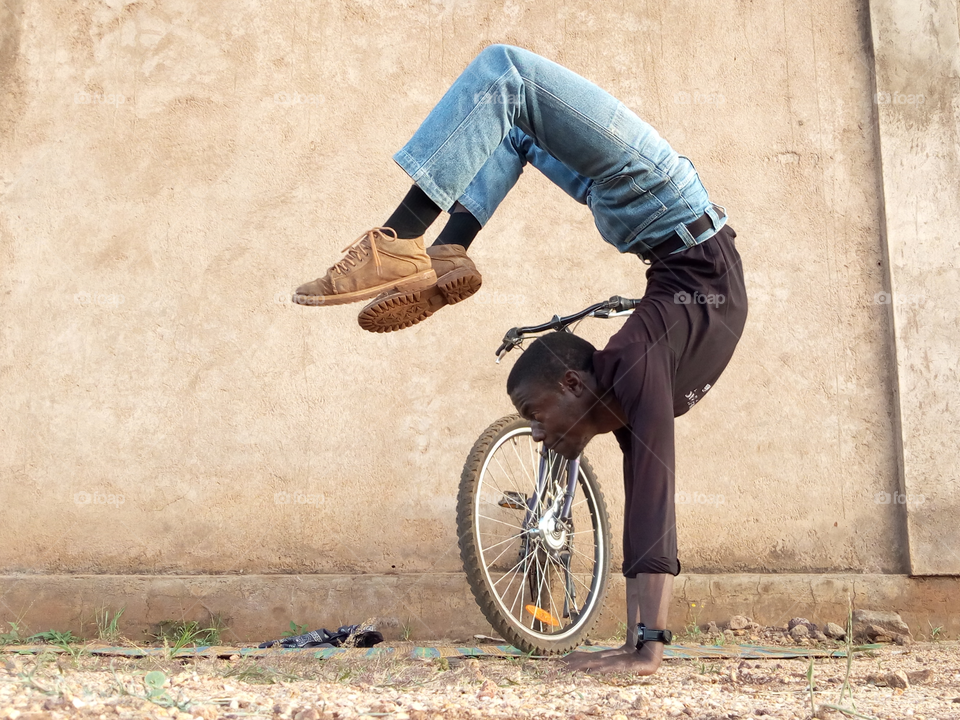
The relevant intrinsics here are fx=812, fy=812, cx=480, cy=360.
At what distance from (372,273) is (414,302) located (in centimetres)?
15

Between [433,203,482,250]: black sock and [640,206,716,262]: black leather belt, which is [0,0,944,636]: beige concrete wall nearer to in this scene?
[640,206,716,262]: black leather belt

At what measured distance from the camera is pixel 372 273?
221cm

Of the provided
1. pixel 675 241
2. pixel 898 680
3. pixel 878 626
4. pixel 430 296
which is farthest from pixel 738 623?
pixel 430 296

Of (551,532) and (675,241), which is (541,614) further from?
(675,241)

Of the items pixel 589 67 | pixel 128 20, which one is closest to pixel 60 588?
pixel 128 20

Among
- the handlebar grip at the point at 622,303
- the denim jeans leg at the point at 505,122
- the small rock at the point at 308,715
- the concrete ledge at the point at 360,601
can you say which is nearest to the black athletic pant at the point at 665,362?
the handlebar grip at the point at 622,303

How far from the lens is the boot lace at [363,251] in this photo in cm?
221

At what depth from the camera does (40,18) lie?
14.2ft

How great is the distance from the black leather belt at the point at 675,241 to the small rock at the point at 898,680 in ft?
4.50

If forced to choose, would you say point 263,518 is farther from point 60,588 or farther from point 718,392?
point 718,392

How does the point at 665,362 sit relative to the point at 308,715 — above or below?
above

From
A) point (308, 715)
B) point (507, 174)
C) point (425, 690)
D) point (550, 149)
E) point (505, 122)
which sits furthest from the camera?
point (507, 174)

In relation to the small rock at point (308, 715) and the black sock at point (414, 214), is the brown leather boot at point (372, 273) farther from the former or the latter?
the small rock at point (308, 715)

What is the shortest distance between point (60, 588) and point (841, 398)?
3795mm
